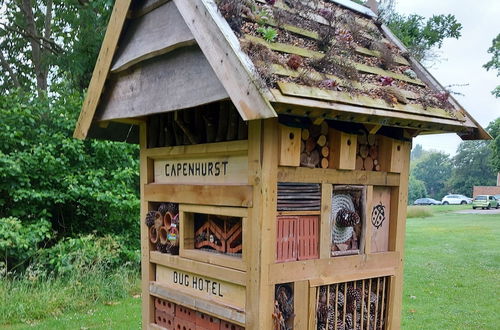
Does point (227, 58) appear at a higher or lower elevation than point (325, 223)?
higher

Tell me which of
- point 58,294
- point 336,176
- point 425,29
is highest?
point 425,29

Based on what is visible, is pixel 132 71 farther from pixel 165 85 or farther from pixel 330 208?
pixel 330 208

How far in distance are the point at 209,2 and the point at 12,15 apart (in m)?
9.69

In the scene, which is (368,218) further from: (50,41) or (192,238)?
(50,41)

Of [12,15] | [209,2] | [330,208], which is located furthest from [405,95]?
[12,15]

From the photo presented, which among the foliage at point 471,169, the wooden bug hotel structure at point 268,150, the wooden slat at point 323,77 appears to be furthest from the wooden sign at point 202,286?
the foliage at point 471,169

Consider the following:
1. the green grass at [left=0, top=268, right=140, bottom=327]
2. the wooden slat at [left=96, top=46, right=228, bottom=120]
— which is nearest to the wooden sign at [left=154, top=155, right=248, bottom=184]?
the wooden slat at [left=96, top=46, right=228, bottom=120]

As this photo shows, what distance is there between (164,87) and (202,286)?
4.06 ft

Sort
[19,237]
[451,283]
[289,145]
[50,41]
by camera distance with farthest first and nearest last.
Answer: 1. [50,41]
2. [451,283]
3. [19,237]
4. [289,145]

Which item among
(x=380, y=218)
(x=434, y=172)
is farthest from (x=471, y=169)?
(x=380, y=218)

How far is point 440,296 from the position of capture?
7320mm

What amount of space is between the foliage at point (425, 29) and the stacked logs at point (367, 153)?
138 inches

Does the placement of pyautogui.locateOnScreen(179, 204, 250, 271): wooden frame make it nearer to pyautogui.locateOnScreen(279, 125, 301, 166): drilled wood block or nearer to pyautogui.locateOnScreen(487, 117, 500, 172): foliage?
pyautogui.locateOnScreen(279, 125, 301, 166): drilled wood block

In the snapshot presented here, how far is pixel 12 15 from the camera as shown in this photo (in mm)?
10000
